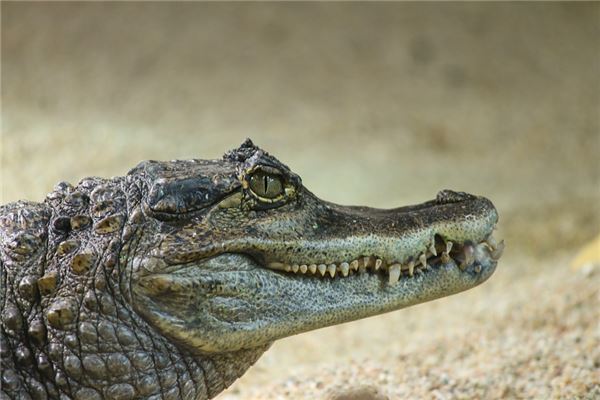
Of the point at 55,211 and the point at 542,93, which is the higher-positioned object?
the point at 542,93

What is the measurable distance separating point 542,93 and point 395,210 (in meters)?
8.61

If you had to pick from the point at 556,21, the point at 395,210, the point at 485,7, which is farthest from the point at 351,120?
the point at 395,210

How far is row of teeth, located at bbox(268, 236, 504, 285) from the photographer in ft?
8.91

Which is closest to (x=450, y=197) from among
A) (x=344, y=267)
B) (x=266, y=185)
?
(x=344, y=267)

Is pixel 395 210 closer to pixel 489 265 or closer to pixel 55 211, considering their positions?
pixel 489 265

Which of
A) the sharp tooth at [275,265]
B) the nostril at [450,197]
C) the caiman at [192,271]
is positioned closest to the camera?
the caiman at [192,271]

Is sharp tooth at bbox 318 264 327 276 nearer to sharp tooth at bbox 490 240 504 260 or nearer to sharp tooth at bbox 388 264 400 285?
sharp tooth at bbox 388 264 400 285

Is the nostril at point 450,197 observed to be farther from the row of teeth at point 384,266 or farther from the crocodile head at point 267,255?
the row of teeth at point 384,266

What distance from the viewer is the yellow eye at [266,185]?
9.00ft

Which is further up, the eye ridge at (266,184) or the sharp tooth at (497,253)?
the eye ridge at (266,184)

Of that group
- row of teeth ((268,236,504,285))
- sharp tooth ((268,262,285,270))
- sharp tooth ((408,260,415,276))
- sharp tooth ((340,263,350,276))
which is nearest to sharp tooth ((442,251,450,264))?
row of teeth ((268,236,504,285))

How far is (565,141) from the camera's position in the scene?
32.6ft

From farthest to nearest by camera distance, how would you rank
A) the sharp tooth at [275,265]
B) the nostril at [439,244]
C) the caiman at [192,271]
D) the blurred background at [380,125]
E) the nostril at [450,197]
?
the blurred background at [380,125] < the nostril at [450,197] < the nostril at [439,244] < the sharp tooth at [275,265] < the caiman at [192,271]

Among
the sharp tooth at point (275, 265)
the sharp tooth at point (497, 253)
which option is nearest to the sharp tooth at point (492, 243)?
the sharp tooth at point (497, 253)
